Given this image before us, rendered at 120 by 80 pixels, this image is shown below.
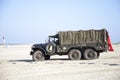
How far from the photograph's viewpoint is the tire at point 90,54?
910 inches

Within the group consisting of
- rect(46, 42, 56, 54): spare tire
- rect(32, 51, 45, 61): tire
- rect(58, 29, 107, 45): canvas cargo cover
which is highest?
rect(58, 29, 107, 45): canvas cargo cover

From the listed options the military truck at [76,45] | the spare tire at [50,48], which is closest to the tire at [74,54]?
the military truck at [76,45]

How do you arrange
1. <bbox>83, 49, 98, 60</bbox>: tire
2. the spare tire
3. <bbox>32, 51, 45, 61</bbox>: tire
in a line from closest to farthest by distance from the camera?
<bbox>83, 49, 98, 60</bbox>: tire, the spare tire, <bbox>32, 51, 45, 61</bbox>: tire

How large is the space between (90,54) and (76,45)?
1374mm

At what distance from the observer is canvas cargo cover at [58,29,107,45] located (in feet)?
76.4

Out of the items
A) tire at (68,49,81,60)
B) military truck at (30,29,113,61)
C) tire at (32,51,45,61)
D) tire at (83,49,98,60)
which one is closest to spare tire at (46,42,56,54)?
military truck at (30,29,113,61)

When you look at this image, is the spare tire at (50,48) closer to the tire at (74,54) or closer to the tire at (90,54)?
the tire at (74,54)

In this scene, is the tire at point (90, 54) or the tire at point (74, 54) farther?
the tire at point (74, 54)

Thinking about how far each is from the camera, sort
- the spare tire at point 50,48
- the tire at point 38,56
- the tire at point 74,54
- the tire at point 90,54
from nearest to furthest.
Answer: the tire at point 90,54 → the tire at point 74,54 → the spare tire at point 50,48 → the tire at point 38,56

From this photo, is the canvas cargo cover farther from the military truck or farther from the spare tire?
the spare tire

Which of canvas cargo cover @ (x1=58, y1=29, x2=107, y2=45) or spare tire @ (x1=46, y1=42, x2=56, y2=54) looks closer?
canvas cargo cover @ (x1=58, y1=29, x2=107, y2=45)

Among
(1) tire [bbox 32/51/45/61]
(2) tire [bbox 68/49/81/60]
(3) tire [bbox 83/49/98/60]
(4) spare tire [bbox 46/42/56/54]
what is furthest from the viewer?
(1) tire [bbox 32/51/45/61]

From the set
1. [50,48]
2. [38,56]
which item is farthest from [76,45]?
[38,56]

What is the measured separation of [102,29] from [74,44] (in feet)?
8.45
